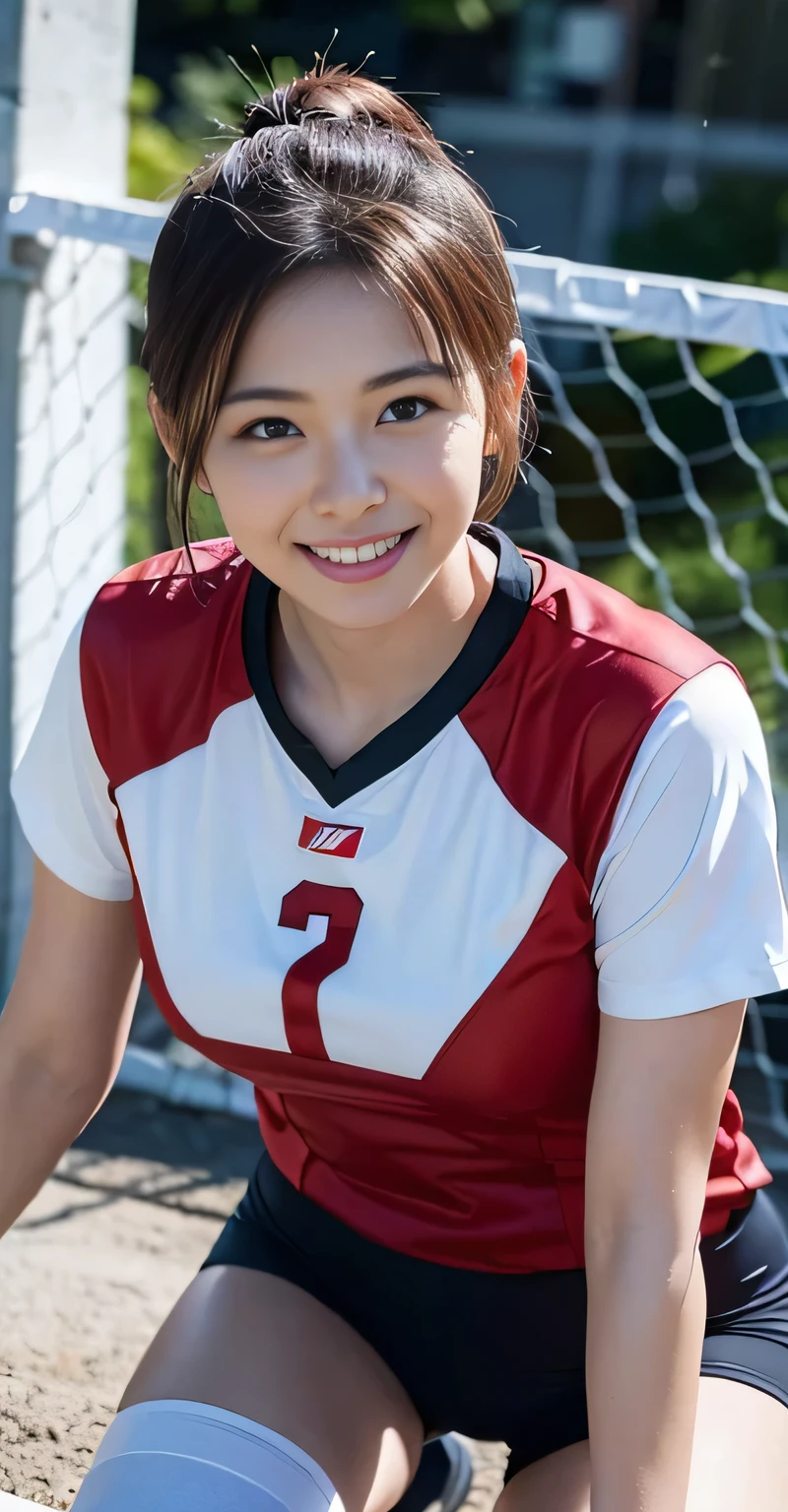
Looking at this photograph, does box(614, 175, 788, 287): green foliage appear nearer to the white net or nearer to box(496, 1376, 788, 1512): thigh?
the white net

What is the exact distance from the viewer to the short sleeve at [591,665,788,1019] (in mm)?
1189

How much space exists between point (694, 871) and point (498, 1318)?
507 mm

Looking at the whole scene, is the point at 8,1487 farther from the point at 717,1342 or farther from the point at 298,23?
the point at 298,23

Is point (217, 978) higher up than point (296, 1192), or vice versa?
point (217, 978)

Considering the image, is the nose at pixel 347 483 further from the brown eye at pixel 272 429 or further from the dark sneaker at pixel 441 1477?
the dark sneaker at pixel 441 1477

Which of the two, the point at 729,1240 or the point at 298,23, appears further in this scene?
the point at 298,23

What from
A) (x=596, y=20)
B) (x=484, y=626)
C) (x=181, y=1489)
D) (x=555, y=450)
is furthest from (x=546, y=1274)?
(x=596, y=20)

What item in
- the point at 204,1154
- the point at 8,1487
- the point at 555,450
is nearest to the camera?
the point at 8,1487

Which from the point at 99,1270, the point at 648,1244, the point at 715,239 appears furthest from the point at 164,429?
the point at 715,239

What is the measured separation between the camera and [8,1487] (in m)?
1.66

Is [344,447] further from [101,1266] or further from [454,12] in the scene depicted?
[454,12]

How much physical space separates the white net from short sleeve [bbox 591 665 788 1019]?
0.58m

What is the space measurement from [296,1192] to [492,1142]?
0.85 ft

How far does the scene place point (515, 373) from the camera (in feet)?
4.46
